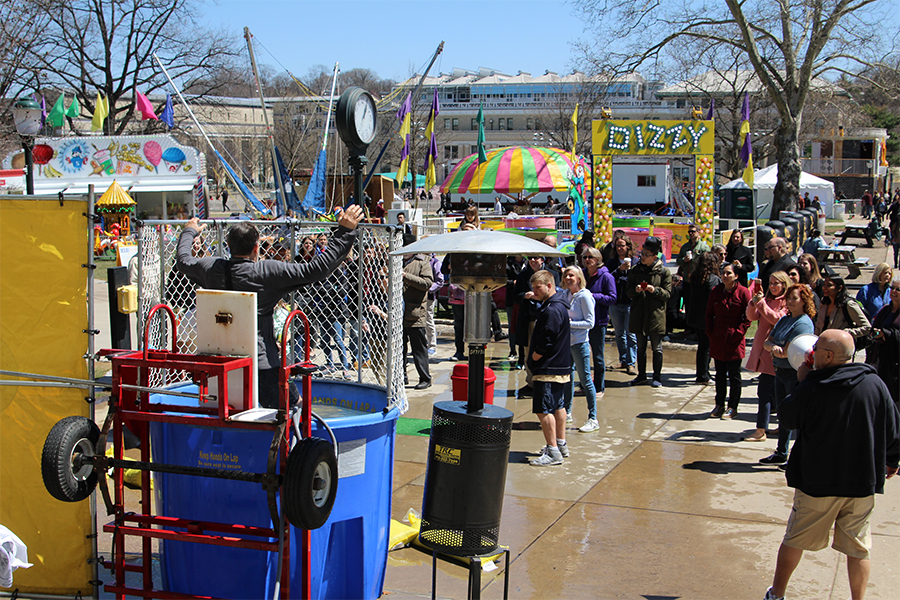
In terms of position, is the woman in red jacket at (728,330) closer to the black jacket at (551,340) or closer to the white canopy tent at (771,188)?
the black jacket at (551,340)

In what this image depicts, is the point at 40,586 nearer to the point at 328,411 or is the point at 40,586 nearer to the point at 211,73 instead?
the point at 328,411

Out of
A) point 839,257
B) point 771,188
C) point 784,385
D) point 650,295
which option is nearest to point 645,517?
point 784,385

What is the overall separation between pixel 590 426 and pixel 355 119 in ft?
13.3

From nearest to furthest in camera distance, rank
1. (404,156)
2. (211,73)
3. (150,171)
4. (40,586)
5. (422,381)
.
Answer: (40,586) < (422,381) < (404,156) < (150,171) < (211,73)

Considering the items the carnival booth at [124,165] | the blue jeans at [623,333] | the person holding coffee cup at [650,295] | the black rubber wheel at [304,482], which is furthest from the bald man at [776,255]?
the carnival booth at [124,165]

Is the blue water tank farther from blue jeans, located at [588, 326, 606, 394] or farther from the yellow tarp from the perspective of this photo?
blue jeans, located at [588, 326, 606, 394]

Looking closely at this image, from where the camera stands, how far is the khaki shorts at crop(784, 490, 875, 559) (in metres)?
4.23

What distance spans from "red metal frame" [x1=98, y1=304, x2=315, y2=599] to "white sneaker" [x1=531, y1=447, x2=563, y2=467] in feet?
11.6

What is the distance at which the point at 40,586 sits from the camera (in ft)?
14.2

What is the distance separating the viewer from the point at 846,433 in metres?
4.20

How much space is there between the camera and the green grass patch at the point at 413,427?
8062mm

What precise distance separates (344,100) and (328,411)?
4.34 meters

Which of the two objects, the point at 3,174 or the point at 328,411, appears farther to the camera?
the point at 3,174

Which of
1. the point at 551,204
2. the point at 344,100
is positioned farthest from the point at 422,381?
the point at 551,204
